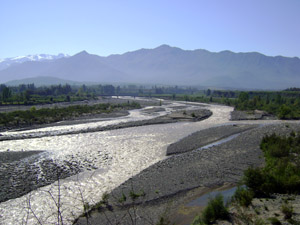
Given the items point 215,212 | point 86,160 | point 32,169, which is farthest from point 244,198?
point 32,169

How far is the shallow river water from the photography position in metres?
12.4

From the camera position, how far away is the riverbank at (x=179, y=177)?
41.2 ft

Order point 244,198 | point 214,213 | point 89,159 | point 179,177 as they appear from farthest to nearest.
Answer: point 89,159 → point 179,177 → point 244,198 → point 214,213

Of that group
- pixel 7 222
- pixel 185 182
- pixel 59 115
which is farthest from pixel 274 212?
pixel 59 115

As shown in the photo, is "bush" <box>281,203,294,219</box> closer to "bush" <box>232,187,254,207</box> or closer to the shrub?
the shrub

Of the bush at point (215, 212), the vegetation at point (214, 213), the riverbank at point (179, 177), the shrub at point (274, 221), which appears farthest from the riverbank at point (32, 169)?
the shrub at point (274, 221)

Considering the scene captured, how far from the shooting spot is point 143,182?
1575cm

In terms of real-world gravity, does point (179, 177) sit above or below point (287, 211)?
below

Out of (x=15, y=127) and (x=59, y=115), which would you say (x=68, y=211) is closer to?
(x=15, y=127)

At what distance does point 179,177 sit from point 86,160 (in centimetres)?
889

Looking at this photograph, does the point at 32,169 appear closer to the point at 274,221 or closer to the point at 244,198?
the point at 244,198

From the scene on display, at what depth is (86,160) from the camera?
834 inches

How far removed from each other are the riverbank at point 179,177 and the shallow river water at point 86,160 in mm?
1265

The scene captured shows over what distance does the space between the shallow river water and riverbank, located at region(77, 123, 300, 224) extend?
4.15 feet
